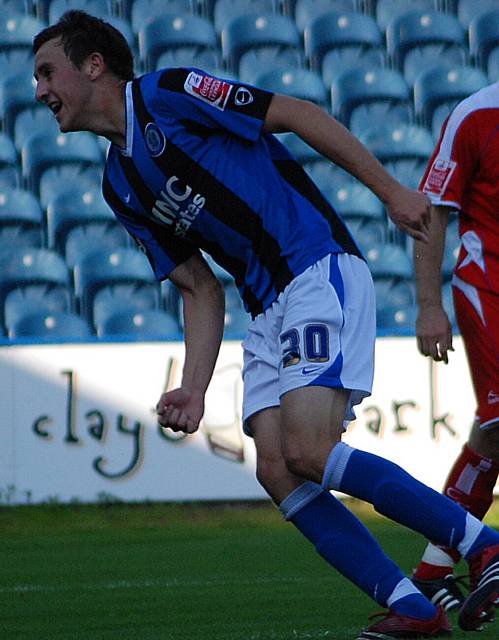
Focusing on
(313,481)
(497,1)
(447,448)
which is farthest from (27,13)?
(313,481)

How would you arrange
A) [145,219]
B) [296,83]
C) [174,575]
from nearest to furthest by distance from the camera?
[145,219] < [174,575] < [296,83]

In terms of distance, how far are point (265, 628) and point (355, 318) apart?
0.94 meters

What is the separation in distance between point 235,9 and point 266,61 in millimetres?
587

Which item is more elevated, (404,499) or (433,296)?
(433,296)

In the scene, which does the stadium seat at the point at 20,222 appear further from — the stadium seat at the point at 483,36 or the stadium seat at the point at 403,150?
the stadium seat at the point at 483,36

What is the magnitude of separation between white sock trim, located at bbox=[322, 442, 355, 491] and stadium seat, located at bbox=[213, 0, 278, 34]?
828cm

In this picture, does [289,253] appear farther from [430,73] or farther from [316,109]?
[430,73]

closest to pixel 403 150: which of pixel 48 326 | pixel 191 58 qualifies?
pixel 191 58

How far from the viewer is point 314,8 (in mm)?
11078

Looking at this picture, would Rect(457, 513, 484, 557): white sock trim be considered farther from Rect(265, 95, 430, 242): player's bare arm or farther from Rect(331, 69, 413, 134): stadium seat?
Rect(331, 69, 413, 134): stadium seat

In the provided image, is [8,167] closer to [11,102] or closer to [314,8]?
[11,102]

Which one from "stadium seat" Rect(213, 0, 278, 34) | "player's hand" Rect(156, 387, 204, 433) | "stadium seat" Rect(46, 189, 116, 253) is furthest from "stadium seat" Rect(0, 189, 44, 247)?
"player's hand" Rect(156, 387, 204, 433)

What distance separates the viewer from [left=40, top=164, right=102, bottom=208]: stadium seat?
9.91m

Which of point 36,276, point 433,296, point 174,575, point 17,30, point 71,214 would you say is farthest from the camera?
point 17,30
